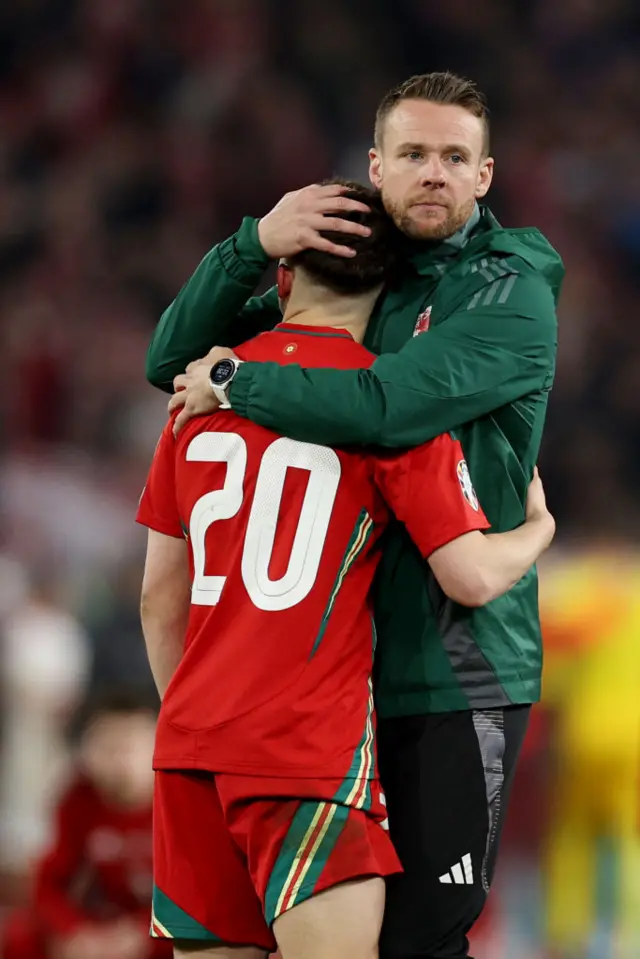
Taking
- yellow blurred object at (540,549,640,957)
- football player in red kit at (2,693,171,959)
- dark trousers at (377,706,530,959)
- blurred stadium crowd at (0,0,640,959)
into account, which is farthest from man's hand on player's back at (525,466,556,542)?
blurred stadium crowd at (0,0,640,959)

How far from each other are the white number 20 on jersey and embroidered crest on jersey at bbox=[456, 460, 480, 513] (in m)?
0.20

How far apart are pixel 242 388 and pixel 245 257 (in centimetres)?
35

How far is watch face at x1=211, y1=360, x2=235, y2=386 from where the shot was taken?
7.99 ft

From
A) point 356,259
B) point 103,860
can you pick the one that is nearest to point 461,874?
point 356,259

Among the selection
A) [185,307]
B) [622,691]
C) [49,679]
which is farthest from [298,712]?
[49,679]

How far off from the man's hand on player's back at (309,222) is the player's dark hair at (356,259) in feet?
0.04

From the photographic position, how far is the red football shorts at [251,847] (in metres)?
2.28

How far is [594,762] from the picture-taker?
5.02 meters

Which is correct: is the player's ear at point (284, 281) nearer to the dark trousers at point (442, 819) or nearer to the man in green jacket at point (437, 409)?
the man in green jacket at point (437, 409)

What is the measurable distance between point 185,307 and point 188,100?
7976 mm

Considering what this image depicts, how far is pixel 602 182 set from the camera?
32.6 feet

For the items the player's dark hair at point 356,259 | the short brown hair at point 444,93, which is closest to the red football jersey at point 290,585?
the player's dark hair at point 356,259

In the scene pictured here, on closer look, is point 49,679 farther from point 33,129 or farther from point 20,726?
point 33,129

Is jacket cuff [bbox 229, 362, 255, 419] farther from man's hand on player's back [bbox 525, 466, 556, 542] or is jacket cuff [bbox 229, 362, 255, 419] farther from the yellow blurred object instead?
the yellow blurred object
